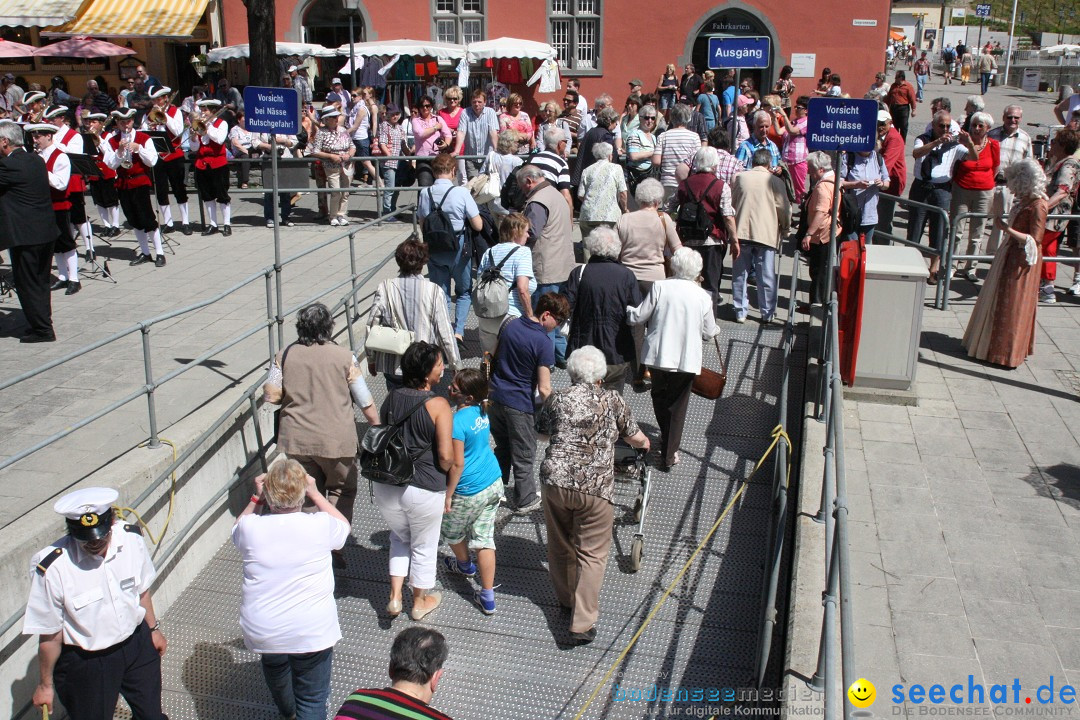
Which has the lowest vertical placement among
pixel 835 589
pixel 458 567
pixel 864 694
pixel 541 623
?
pixel 541 623

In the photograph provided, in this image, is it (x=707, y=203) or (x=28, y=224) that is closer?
(x=28, y=224)

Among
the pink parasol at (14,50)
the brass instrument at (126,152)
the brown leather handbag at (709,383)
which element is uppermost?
the pink parasol at (14,50)

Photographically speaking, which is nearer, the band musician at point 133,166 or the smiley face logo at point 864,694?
the smiley face logo at point 864,694

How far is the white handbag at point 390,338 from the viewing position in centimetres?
712

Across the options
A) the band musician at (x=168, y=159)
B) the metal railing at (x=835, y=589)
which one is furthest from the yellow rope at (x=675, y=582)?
the band musician at (x=168, y=159)

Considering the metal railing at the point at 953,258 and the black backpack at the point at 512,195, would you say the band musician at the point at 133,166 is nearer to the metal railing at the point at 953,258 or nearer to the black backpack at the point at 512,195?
the black backpack at the point at 512,195

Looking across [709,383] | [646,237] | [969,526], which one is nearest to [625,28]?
[646,237]

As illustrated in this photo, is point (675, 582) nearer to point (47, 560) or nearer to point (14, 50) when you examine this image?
point (47, 560)

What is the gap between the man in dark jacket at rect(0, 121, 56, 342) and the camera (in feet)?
29.1

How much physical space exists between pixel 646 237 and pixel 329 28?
19817 millimetres

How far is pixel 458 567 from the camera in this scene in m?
6.73

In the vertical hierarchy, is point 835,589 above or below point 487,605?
above

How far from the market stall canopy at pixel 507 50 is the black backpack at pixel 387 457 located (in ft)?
56.5

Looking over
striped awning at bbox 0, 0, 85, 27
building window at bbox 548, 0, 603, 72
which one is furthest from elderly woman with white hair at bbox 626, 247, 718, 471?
→ striped awning at bbox 0, 0, 85, 27
